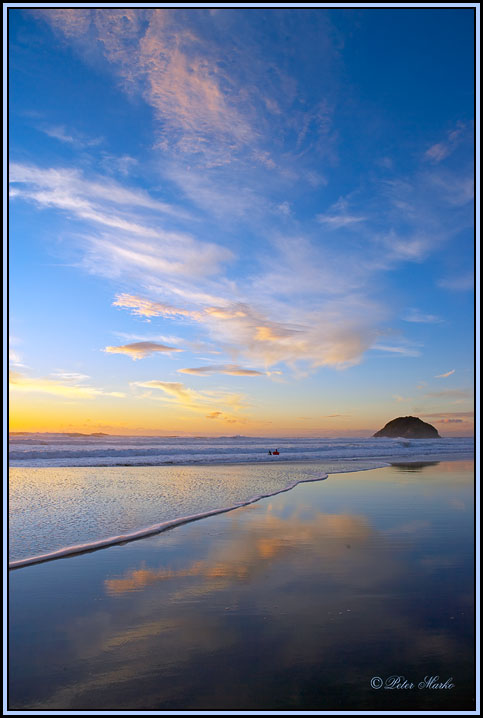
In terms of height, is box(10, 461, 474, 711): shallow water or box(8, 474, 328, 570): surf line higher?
box(10, 461, 474, 711): shallow water

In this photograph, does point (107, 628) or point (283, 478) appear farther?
point (283, 478)

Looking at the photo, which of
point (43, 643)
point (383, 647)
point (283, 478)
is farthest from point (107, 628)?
point (283, 478)

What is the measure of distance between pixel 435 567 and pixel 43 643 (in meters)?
6.30

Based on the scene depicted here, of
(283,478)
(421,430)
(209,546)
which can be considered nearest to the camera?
(209,546)

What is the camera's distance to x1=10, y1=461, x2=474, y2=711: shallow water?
419 cm

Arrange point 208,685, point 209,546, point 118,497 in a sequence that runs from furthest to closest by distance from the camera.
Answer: point 118,497 < point 209,546 < point 208,685

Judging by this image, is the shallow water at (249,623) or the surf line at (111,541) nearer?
the shallow water at (249,623)

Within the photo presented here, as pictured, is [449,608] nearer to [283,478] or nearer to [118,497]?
[118,497]

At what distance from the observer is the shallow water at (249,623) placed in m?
4.19

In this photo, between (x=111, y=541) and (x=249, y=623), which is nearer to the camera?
(x=249, y=623)

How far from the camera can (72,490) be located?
16.5 m

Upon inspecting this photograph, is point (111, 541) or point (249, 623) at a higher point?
point (249, 623)

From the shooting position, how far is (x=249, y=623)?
214 inches

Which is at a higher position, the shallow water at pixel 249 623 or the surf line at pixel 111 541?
the shallow water at pixel 249 623
